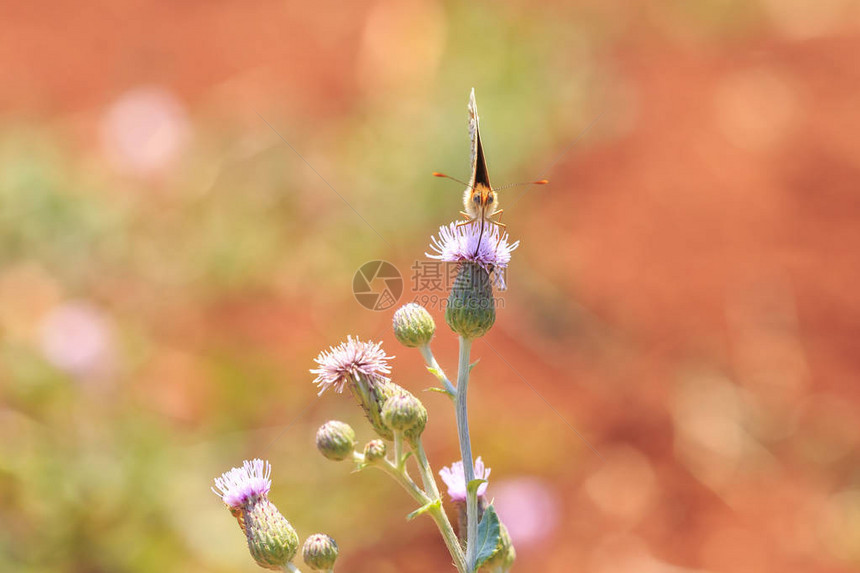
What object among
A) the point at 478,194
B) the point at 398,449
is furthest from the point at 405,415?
the point at 478,194

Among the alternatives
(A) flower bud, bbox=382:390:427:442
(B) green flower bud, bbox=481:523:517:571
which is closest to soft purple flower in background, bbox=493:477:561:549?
(B) green flower bud, bbox=481:523:517:571

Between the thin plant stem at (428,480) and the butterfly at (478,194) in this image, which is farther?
the butterfly at (478,194)

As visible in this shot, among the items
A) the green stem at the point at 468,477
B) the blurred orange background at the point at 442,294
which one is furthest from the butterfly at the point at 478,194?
the blurred orange background at the point at 442,294

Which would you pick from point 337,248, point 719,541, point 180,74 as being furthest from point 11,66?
point 719,541

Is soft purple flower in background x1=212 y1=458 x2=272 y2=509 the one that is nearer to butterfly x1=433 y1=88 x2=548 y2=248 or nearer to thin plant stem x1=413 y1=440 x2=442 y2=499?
thin plant stem x1=413 y1=440 x2=442 y2=499

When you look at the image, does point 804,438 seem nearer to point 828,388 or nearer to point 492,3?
point 828,388

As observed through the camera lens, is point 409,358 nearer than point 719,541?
No

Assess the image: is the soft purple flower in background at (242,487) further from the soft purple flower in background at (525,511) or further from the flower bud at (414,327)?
the soft purple flower in background at (525,511)
